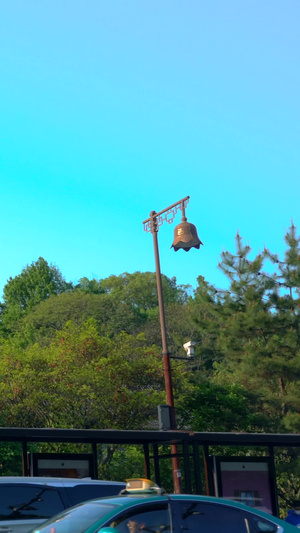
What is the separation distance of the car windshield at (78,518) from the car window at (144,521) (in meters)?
0.15

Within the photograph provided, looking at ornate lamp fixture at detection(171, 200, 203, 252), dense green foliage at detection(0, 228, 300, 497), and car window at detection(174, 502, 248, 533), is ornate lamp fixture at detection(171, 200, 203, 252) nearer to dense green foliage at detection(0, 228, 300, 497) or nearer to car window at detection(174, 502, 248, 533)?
dense green foliage at detection(0, 228, 300, 497)

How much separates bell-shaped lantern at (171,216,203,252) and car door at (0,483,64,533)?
1178cm

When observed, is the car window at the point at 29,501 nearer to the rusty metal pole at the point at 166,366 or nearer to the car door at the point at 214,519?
the car door at the point at 214,519

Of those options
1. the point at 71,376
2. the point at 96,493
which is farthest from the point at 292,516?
the point at 71,376

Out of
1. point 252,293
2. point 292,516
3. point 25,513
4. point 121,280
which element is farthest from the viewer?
point 121,280

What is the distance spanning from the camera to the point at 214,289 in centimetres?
4184

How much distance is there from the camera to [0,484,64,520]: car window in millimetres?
11641

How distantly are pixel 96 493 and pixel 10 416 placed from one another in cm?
2071

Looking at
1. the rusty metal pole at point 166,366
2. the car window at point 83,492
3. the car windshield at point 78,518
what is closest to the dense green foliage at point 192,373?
the rusty metal pole at point 166,366

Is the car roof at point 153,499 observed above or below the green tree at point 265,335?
below

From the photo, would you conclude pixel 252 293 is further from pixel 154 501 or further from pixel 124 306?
pixel 124 306

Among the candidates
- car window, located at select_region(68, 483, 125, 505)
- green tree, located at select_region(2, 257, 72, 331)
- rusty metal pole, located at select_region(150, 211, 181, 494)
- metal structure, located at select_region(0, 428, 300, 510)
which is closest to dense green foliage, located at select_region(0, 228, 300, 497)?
rusty metal pole, located at select_region(150, 211, 181, 494)

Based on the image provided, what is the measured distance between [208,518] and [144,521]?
65 cm

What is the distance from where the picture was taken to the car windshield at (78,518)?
740 cm
